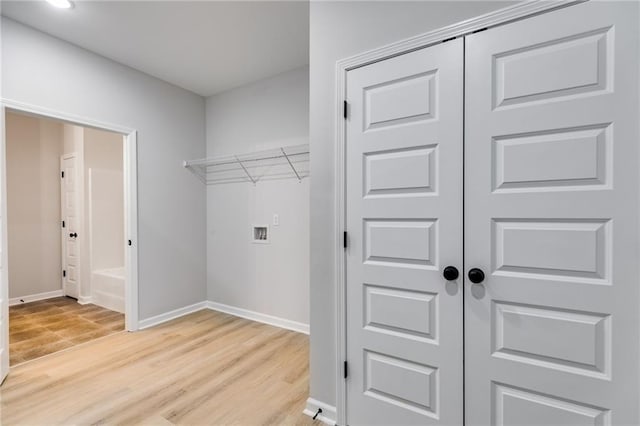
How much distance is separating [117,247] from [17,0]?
3.32 m

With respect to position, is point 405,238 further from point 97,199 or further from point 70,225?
point 70,225

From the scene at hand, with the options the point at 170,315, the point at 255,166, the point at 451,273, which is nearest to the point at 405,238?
the point at 451,273

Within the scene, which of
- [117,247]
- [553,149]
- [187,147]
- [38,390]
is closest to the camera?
[553,149]

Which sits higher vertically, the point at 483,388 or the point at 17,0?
the point at 17,0

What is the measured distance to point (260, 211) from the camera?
3479 millimetres

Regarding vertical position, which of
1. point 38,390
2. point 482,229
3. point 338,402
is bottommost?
point 38,390

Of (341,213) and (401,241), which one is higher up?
(341,213)

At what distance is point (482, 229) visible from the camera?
54.0 inches

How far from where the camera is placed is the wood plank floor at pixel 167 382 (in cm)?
184

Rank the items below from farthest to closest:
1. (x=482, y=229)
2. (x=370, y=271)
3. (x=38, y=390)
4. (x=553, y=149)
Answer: (x=38, y=390) → (x=370, y=271) → (x=482, y=229) → (x=553, y=149)

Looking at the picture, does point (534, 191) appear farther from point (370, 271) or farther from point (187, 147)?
point (187, 147)

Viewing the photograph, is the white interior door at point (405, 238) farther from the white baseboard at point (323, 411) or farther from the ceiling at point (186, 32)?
the ceiling at point (186, 32)

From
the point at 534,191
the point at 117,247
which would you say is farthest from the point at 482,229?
the point at 117,247

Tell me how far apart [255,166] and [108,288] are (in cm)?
268
